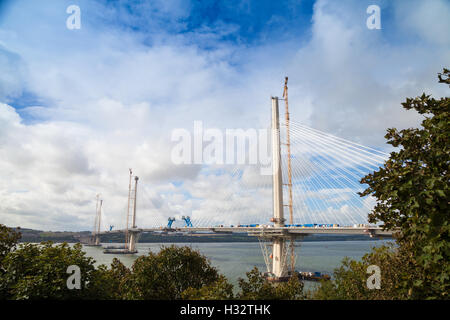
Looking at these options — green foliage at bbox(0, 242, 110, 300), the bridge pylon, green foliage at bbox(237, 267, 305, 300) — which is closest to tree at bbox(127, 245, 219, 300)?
green foliage at bbox(0, 242, 110, 300)

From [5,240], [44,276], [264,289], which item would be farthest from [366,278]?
[5,240]

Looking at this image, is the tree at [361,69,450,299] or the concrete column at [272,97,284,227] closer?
the tree at [361,69,450,299]

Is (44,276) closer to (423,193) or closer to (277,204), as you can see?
(423,193)

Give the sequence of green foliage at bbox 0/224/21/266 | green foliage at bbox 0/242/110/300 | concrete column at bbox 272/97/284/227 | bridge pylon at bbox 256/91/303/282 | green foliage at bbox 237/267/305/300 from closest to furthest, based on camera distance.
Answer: green foliage at bbox 0/242/110/300, green foliage at bbox 237/267/305/300, green foliage at bbox 0/224/21/266, bridge pylon at bbox 256/91/303/282, concrete column at bbox 272/97/284/227

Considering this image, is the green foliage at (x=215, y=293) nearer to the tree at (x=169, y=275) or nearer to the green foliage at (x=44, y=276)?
the tree at (x=169, y=275)

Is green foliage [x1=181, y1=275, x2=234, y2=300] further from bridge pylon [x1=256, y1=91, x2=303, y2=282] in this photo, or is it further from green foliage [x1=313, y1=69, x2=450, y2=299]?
bridge pylon [x1=256, y1=91, x2=303, y2=282]

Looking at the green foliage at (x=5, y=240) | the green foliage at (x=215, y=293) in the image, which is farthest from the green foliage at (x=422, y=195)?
the green foliage at (x=5, y=240)
